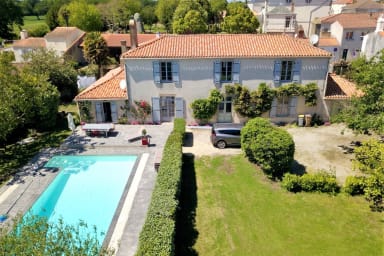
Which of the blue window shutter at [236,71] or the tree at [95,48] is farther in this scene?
the tree at [95,48]

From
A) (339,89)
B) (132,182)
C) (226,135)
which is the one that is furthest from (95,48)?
(339,89)

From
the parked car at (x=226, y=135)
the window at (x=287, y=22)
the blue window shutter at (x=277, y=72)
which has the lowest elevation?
the parked car at (x=226, y=135)

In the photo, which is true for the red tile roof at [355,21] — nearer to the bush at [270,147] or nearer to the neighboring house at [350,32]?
the neighboring house at [350,32]

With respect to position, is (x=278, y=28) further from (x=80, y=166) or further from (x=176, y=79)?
(x=80, y=166)

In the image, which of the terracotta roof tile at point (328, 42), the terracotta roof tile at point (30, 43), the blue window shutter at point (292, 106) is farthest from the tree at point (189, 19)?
the blue window shutter at point (292, 106)

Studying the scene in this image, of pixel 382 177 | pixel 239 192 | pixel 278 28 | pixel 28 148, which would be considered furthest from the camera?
pixel 278 28

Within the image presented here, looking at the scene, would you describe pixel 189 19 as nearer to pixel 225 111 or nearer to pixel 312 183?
pixel 225 111

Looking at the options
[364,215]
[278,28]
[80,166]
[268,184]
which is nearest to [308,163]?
[268,184]
